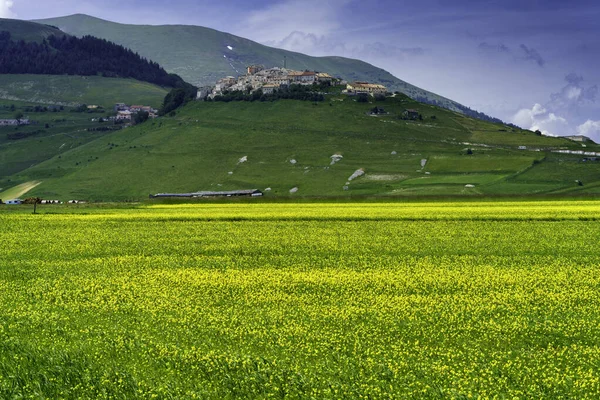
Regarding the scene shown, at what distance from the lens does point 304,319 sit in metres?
21.4

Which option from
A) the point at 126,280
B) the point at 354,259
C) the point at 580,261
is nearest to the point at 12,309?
the point at 126,280

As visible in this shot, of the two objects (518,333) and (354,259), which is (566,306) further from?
(354,259)

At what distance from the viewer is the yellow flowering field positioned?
52.6 feet

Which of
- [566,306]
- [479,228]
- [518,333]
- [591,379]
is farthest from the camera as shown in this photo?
[479,228]

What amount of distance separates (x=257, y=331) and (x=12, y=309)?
35.9 feet

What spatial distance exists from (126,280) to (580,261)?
24466 millimetres

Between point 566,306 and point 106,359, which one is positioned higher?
point 566,306

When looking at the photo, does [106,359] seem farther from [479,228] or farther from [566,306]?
[479,228]

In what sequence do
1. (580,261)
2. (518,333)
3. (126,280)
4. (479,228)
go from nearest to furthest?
(518,333) → (126,280) → (580,261) → (479,228)

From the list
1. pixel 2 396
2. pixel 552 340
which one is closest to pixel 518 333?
pixel 552 340

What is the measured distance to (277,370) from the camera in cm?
1658

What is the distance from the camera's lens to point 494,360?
55.7 ft

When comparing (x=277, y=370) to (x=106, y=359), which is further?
(x=106, y=359)

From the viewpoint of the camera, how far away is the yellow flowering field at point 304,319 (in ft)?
52.6
